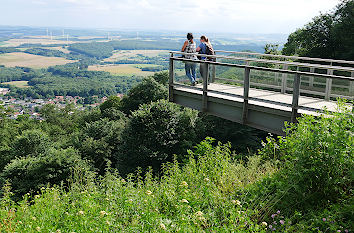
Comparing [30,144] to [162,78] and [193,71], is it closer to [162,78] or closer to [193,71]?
[162,78]

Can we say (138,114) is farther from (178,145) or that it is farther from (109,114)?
(109,114)

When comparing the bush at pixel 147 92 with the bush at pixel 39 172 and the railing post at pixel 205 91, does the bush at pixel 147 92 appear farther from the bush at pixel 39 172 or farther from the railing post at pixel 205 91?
the railing post at pixel 205 91

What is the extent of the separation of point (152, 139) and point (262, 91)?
16.0 meters

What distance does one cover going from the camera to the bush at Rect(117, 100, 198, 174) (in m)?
24.8

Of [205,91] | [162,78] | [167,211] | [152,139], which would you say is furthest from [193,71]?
[162,78]

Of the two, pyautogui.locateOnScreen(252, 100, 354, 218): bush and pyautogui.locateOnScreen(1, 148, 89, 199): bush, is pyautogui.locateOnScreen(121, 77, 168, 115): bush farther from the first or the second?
pyautogui.locateOnScreen(252, 100, 354, 218): bush

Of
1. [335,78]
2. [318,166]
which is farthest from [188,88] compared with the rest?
[318,166]

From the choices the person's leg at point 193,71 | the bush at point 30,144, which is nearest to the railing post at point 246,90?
the person's leg at point 193,71

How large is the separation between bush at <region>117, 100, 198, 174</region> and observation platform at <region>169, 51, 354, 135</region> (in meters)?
12.8

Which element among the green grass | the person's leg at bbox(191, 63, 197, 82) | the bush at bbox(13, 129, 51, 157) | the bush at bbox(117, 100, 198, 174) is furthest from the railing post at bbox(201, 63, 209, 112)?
the bush at bbox(13, 129, 51, 157)

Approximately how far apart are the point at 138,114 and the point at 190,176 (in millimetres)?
18471

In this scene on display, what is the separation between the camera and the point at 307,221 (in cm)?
546

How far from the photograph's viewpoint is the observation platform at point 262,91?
26.0 feet

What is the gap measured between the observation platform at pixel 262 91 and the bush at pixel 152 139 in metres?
12.8
